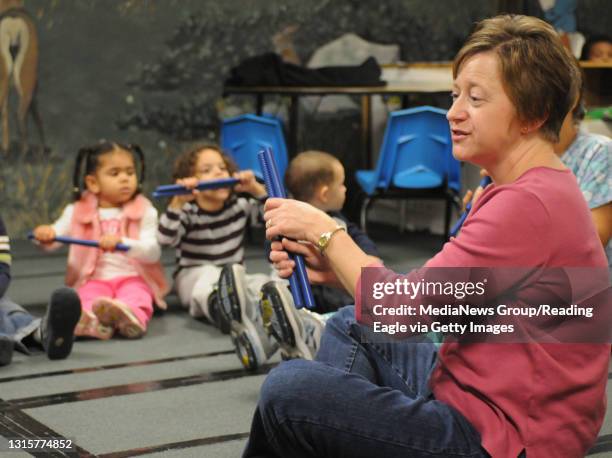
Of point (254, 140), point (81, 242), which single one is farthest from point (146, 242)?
point (254, 140)

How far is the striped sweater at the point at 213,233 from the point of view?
157 inches

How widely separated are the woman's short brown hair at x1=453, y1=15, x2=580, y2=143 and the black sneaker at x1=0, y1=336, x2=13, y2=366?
75.6 inches

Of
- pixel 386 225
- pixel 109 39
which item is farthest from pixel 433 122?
pixel 109 39

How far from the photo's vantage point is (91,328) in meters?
3.54

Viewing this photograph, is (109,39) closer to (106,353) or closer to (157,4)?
(157,4)

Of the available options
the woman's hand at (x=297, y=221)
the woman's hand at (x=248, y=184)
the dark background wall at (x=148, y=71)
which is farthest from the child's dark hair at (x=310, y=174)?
the dark background wall at (x=148, y=71)

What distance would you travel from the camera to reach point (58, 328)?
3174 millimetres

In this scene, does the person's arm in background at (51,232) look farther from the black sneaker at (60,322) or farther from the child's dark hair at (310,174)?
the child's dark hair at (310,174)

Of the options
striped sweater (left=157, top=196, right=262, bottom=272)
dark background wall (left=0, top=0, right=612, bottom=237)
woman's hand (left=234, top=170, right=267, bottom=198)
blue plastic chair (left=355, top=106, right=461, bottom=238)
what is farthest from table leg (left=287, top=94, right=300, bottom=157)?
woman's hand (left=234, top=170, right=267, bottom=198)

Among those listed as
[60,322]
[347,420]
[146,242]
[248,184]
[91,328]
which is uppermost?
[248,184]

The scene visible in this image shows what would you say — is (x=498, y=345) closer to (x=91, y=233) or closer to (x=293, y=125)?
(x=91, y=233)

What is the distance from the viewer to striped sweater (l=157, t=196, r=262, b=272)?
3.98 meters

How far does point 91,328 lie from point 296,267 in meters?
1.80

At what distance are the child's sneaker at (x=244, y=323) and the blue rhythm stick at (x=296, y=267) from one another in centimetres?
114
